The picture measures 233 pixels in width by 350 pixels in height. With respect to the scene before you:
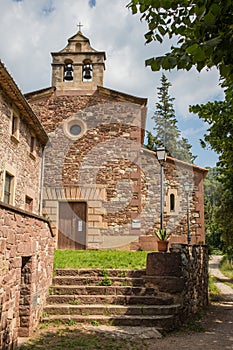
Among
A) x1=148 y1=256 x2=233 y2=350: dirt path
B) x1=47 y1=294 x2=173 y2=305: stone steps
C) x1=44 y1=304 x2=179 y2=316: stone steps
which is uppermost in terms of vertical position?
x1=47 y1=294 x2=173 y2=305: stone steps

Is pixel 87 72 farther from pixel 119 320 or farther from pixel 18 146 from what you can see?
pixel 119 320

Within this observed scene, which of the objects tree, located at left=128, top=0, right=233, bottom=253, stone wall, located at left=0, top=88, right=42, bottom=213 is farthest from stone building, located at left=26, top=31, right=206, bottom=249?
tree, located at left=128, top=0, right=233, bottom=253

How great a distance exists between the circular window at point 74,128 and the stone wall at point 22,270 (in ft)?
25.0

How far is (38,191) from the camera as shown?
14.0 m

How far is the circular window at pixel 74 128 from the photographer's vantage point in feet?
49.7

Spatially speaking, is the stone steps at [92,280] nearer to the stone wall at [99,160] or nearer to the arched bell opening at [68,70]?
the stone wall at [99,160]

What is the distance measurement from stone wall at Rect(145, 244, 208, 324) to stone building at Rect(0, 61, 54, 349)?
7.86 feet

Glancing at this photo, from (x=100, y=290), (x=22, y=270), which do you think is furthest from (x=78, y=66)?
(x=22, y=270)

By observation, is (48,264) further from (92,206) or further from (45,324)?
(92,206)

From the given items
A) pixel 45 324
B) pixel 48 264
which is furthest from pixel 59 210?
pixel 45 324

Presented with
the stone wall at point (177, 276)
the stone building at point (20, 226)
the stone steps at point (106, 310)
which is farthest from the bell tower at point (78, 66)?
the stone steps at point (106, 310)

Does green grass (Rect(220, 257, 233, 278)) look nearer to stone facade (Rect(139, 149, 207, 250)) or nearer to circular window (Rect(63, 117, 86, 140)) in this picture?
stone facade (Rect(139, 149, 207, 250))

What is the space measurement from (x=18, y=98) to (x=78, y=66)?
5.67 m

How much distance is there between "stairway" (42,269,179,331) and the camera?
7055mm
